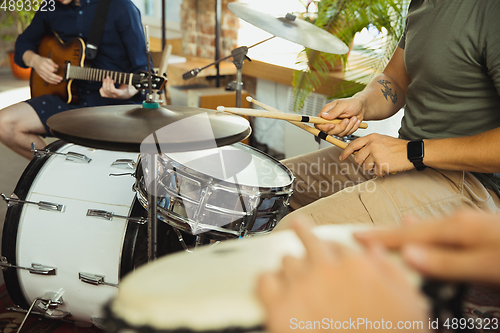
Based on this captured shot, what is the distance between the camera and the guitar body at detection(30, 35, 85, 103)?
2.01 meters

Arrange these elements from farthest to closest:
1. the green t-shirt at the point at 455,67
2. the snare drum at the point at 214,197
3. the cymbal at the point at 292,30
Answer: the cymbal at the point at 292,30 → the snare drum at the point at 214,197 → the green t-shirt at the point at 455,67

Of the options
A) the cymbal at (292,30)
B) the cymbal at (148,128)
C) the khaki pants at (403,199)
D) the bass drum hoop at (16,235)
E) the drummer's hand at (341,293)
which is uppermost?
the cymbal at (292,30)

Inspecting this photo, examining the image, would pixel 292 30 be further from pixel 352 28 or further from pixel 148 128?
pixel 148 128

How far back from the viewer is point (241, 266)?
1.26ft

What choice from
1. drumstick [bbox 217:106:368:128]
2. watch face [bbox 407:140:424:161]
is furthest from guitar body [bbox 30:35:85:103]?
watch face [bbox 407:140:424:161]

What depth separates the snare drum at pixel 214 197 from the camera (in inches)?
40.3

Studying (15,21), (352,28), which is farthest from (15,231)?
(15,21)

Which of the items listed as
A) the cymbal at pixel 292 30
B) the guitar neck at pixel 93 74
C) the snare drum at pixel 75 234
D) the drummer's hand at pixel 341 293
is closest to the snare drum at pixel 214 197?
the snare drum at pixel 75 234

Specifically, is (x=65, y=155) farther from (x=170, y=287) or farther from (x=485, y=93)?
(x=485, y=93)

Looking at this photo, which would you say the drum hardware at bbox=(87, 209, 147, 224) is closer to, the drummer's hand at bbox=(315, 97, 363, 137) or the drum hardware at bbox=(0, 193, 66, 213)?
the drum hardware at bbox=(0, 193, 66, 213)

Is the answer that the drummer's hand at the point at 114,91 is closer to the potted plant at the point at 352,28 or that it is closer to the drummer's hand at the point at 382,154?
the potted plant at the point at 352,28

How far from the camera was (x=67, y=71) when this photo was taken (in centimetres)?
199

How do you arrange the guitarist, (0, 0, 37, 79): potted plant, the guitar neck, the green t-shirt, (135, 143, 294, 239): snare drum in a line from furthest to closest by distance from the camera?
1. (0, 0, 37, 79): potted plant
2. the guitarist
3. the guitar neck
4. (135, 143, 294, 239): snare drum
5. the green t-shirt

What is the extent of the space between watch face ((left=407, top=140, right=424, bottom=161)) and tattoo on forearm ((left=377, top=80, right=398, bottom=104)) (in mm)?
327
